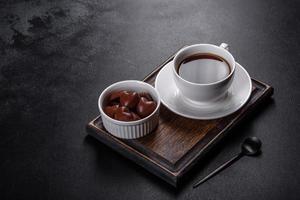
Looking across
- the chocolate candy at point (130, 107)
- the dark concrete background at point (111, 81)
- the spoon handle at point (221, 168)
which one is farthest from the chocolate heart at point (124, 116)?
the spoon handle at point (221, 168)

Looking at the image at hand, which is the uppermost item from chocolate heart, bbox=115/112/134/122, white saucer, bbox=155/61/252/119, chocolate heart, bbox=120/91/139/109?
chocolate heart, bbox=120/91/139/109

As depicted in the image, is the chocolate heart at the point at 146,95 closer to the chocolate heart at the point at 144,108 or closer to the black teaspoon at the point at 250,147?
the chocolate heart at the point at 144,108

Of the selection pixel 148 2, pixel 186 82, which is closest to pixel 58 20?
pixel 148 2

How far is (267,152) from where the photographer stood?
145cm

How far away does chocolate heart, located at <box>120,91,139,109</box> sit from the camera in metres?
1.42

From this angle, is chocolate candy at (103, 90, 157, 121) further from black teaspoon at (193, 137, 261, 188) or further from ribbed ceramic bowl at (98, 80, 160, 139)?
black teaspoon at (193, 137, 261, 188)

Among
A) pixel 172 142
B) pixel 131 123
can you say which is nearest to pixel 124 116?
pixel 131 123

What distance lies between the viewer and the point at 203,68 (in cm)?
153

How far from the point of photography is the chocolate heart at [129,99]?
1418mm

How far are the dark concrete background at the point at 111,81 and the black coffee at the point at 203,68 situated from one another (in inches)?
5.5

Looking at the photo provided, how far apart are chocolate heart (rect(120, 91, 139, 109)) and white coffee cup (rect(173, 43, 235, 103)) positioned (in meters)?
0.12

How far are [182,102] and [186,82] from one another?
0.09m

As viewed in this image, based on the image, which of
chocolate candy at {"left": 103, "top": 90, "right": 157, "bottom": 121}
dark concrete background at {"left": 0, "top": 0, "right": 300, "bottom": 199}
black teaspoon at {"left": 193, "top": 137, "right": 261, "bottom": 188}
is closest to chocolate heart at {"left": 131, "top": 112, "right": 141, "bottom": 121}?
chocolate candy at {"left": 103, "top": 90, "right": 157, "bottom": 121}

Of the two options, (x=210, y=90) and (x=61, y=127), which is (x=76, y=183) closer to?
(x=61, y=127)
